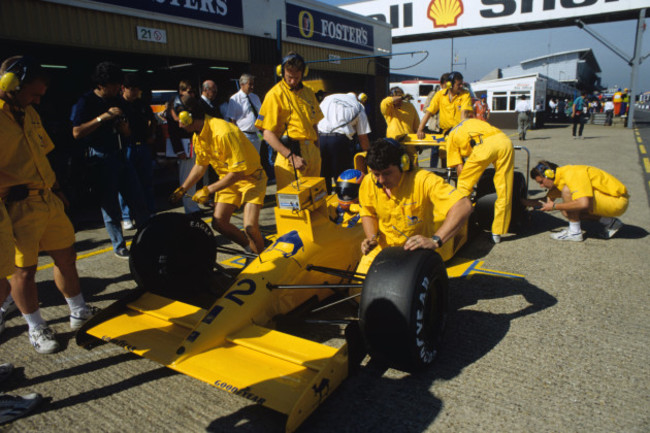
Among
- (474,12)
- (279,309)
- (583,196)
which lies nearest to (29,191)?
(279,309)

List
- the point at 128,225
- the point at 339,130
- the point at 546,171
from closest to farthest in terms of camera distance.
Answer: the point at 546,171
the point at 339,130
the point at 128,225

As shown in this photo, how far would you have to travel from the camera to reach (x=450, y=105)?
21.2ft

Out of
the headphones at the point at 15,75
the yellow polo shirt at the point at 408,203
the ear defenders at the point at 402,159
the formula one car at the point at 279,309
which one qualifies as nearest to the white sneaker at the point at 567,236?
the yellow polo shirt at the point at 408,203

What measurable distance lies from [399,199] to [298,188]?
779mm

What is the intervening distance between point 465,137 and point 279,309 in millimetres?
3154

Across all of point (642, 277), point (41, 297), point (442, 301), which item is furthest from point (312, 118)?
point (642, 277)

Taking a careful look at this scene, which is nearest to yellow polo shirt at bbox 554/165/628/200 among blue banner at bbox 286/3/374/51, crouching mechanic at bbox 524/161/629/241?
crouching mechanic at bbox 524/161/629/241

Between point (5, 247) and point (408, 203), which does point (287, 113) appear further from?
point (5, 247)

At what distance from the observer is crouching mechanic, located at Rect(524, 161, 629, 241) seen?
480cm

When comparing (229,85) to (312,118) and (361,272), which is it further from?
(361,272)

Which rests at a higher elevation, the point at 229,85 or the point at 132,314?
the point at 229,85

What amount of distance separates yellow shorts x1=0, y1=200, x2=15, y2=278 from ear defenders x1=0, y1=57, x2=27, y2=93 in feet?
2.25

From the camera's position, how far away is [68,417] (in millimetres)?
2336

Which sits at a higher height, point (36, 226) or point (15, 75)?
point (15, 75)
